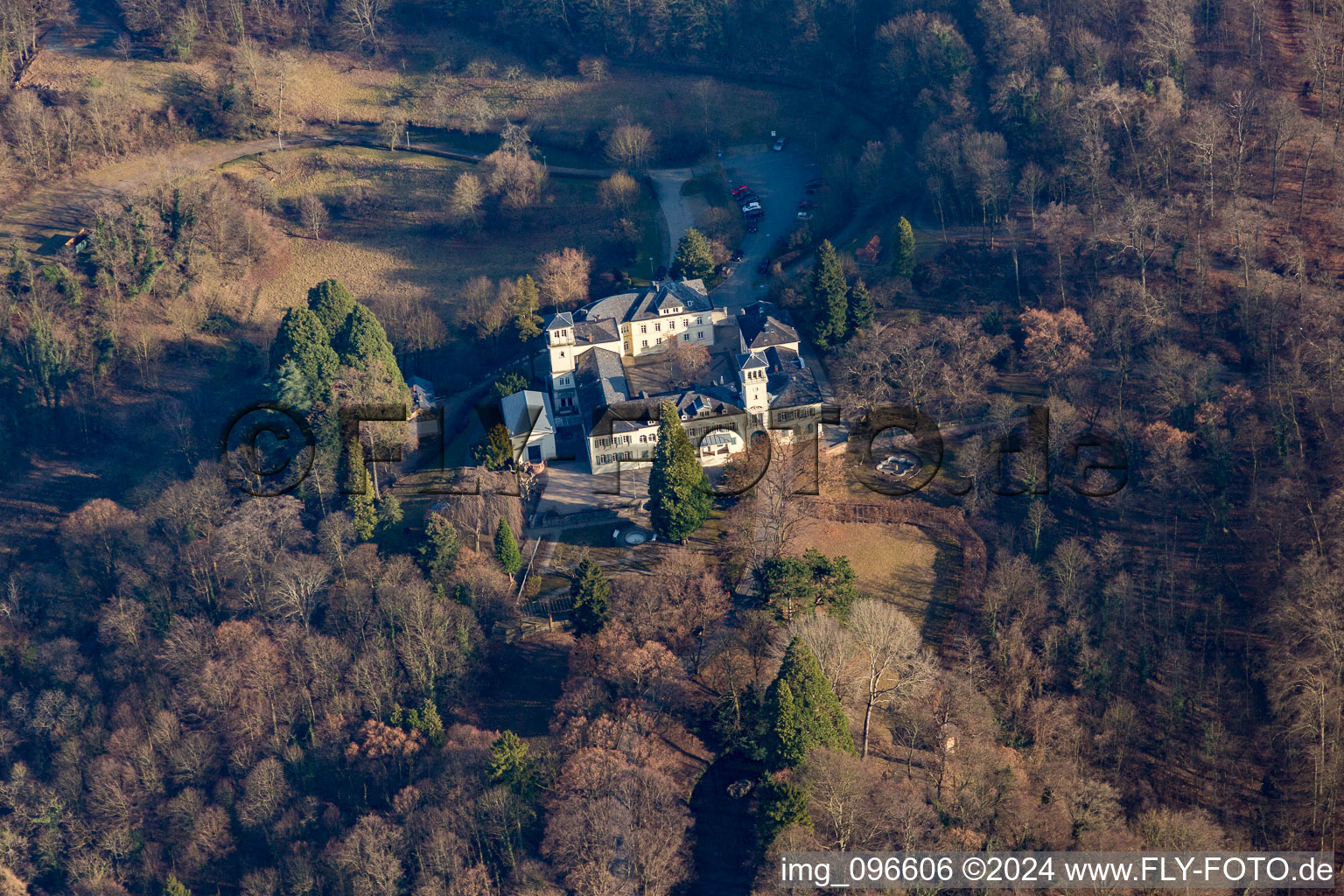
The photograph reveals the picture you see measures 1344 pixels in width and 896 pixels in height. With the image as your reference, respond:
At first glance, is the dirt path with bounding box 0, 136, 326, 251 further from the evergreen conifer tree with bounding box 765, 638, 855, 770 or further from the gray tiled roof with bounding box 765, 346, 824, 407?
the evergreen conifer tree with bounding box 765, 638, 855, 770

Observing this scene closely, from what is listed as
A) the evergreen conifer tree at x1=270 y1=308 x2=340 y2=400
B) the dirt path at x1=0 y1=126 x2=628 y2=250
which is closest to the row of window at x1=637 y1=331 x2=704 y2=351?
the evergreen conifer tree at x1=270 y1=308 x2=340 y2=400

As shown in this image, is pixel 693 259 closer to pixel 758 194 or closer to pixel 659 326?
pixel 659 326

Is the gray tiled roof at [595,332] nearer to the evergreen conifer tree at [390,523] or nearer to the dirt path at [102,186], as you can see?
the evergreen conifer tree at [390,523]

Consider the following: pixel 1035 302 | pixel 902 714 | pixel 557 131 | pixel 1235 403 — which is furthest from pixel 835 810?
pixel 557 131

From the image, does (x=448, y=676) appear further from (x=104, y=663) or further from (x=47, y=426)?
(x=47, y=426)

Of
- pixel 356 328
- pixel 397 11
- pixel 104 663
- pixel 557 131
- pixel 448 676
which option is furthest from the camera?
pixel 397 11

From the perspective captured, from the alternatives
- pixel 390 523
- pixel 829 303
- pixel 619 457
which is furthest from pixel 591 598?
pixel 829 303
